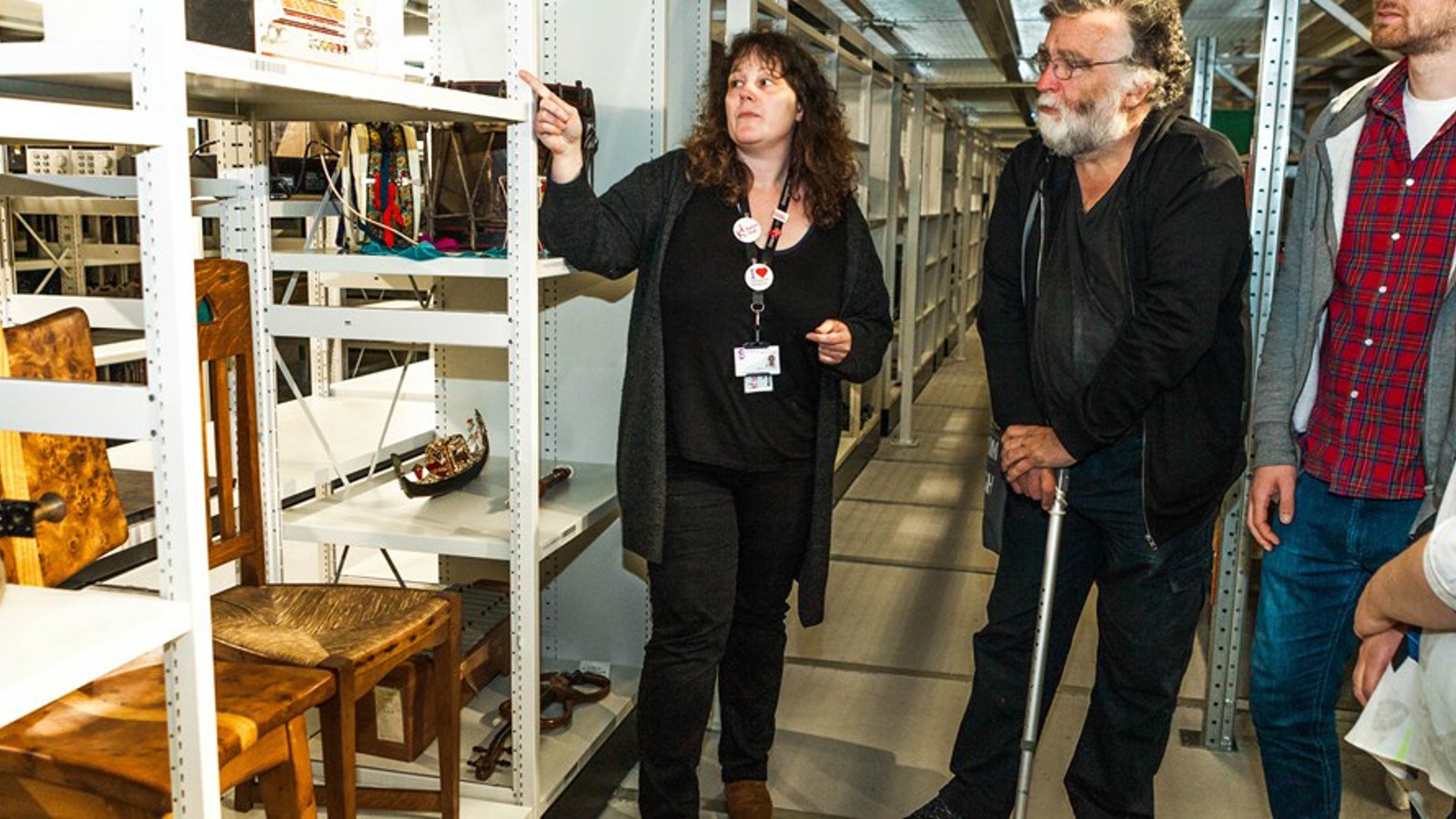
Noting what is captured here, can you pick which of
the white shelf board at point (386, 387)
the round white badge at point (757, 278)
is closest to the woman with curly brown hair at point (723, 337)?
the round white badge at point (757, 278)

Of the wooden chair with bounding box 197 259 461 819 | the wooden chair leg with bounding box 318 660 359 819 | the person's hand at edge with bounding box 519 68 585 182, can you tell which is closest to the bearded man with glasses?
the person's hand at edge with bounding box 519 68 585 182

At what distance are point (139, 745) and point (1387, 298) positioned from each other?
197 cm

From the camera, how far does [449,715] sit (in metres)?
2.20

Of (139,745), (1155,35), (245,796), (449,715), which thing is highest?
(1155,35)

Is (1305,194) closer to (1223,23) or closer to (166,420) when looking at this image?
(166,420)

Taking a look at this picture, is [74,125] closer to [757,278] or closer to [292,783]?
[292,783]

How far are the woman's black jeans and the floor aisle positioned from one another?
1.46 ft

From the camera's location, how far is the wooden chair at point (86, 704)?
1.48 metres

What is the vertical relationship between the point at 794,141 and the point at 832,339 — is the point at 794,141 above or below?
above

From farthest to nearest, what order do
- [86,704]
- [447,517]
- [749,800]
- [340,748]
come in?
[749,800] < [447,517] < [340,748] < [86,704]

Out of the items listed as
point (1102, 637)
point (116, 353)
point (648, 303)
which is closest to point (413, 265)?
point (648, 303)

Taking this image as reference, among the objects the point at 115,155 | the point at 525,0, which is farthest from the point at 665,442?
the point at 115,155

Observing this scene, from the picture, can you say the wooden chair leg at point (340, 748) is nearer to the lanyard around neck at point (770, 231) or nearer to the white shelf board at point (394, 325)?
the white shelf board at point (394, 325)

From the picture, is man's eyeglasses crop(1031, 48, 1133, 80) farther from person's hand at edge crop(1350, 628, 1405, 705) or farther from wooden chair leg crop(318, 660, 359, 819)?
wooden chair leg crop(318, 660, 359, 819)
